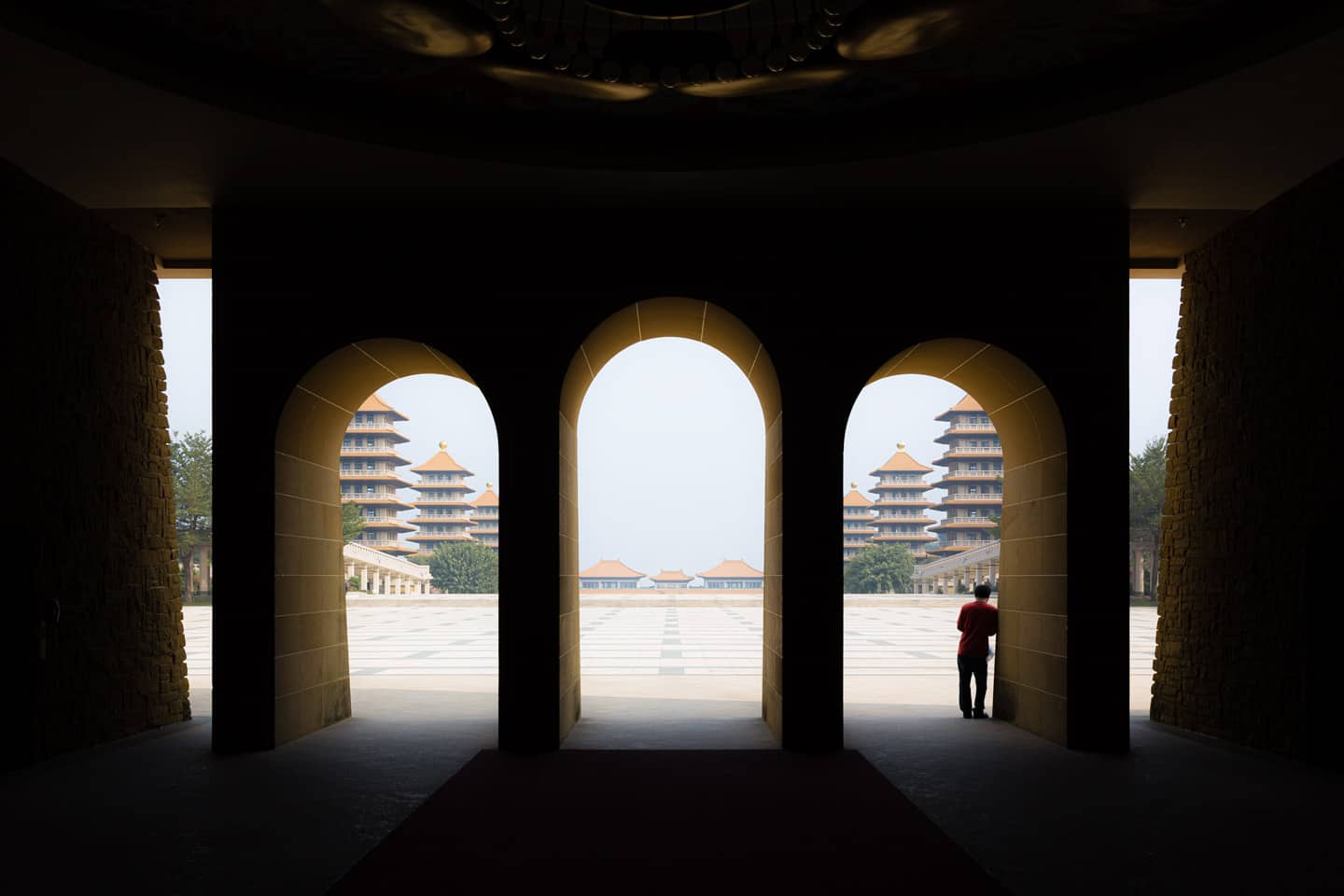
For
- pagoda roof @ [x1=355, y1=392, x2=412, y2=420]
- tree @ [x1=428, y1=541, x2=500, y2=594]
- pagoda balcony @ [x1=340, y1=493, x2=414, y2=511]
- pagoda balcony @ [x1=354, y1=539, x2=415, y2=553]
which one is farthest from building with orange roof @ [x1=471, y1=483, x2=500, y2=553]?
tree @ [x1=428, y1=541, x2=500, y2=594]

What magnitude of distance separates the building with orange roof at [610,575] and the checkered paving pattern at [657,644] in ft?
208

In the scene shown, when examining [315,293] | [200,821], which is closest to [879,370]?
[315,293]

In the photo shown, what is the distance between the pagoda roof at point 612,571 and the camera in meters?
92.4

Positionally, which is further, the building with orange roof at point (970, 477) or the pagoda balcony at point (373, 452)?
the pagoda balcony at point (373, 452)

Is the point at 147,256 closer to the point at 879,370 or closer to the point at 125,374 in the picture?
the point at 125,374

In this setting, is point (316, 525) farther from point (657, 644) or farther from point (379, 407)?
point (379, 407)

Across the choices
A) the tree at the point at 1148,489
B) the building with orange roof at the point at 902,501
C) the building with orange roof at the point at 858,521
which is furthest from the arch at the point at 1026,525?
the building with orange roof at the point at 858,521

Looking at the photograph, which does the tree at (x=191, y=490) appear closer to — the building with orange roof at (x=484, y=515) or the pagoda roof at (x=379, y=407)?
the pagoda roof at (x=379, y=407)

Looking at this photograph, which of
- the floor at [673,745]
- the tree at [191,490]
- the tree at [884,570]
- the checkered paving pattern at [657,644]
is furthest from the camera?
the tree at [884,570]

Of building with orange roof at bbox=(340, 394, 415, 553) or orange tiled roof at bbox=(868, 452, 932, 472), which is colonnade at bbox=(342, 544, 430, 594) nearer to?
building with orange roof at bbox=(340, 394, 415, 553)

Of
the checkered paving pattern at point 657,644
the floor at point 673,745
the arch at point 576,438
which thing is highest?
the arch at point 576,438

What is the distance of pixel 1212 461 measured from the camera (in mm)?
7770

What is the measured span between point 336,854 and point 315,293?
427cm

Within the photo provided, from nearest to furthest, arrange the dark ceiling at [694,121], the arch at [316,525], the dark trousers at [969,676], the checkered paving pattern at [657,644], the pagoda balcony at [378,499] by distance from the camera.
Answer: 1. the dark ceiling at [694,121]
2. the arch at [316,525]
3. the dark trousers at [969,676]
4. the checkered paving pattern at [657,644]
5. the pagoda balcony at [378,499]
